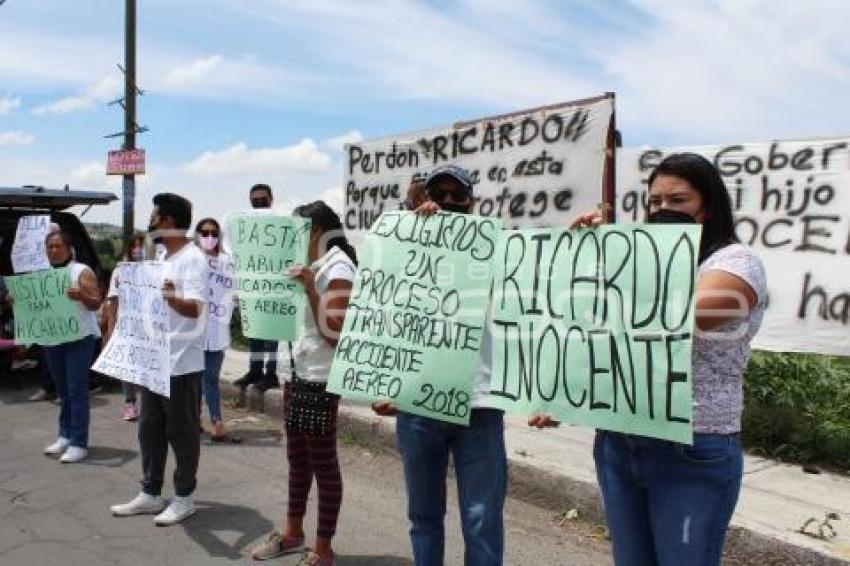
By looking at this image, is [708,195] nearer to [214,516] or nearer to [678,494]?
[678,494]

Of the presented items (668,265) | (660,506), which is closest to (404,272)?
(668,265)

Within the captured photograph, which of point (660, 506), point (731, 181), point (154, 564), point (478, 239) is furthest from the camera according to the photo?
point (731, 181)

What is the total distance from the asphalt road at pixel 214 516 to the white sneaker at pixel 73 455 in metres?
0.08

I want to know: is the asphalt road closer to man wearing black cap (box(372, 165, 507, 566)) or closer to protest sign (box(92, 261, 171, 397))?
protest sign (box(92, 261, 171, 397))

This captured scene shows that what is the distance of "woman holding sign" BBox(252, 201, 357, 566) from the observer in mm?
3895

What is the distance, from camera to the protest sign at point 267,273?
4.65m

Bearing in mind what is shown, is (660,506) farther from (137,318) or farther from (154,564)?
(137,318)

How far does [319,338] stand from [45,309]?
3.20 m

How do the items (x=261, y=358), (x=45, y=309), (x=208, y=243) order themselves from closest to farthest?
(x=45, y=309)
(x=208, y=243)
(x=261, y=358)

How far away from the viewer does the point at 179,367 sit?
4.60 metres

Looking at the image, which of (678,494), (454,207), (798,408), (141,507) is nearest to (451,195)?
(454,207)

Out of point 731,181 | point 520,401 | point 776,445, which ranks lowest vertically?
point 776,445

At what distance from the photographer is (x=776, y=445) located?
5699 mm

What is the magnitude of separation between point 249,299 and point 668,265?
2947 mm
